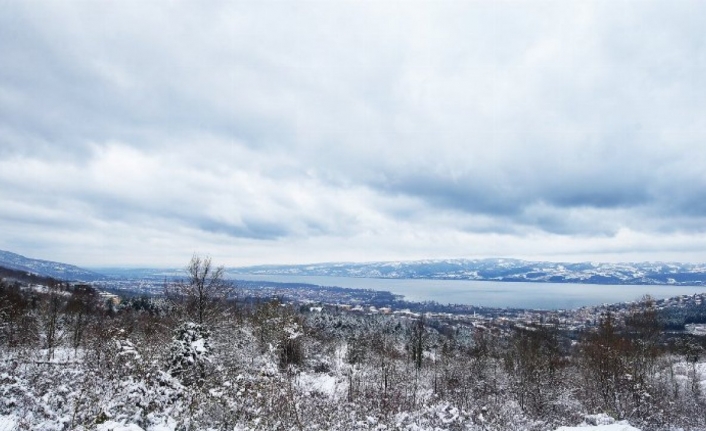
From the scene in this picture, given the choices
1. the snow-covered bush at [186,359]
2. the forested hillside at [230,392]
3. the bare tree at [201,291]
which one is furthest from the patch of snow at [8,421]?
the bare tree at [201,291]

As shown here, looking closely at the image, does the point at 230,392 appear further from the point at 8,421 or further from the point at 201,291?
the point at 201,291

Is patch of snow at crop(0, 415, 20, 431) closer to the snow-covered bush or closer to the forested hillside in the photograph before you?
the forested hillside

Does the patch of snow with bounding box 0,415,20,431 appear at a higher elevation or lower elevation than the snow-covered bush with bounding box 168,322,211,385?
lower

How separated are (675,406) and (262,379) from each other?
24066 mm

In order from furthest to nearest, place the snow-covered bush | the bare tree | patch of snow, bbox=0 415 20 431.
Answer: the bare tree
the snow-covered bush
patch of snow, bbox=0 415 20 431

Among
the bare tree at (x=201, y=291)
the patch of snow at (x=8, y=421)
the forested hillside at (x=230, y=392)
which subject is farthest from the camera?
the bare tree at (x=201, y=291)

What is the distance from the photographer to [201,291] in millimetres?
30453

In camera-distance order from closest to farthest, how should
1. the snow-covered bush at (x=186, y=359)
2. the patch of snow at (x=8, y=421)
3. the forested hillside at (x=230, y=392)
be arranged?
the patch of snow at (x=8, y=421)
the forested hillside at (x=230, y=392)
the snow-covered bush at (x=186, y=359)

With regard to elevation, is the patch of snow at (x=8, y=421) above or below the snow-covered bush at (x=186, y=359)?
below

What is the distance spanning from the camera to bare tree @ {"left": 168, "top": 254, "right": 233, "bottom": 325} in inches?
1193

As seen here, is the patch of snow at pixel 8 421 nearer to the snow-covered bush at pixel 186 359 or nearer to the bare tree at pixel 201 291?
the snow-covered bush at pixel 186 359

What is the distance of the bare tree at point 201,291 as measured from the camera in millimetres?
30297

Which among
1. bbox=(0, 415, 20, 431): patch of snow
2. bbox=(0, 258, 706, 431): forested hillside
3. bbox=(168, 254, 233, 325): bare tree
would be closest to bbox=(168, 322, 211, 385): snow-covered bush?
bbox=(0, 258, 706, 431): forested hillside

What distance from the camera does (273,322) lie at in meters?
36.6
